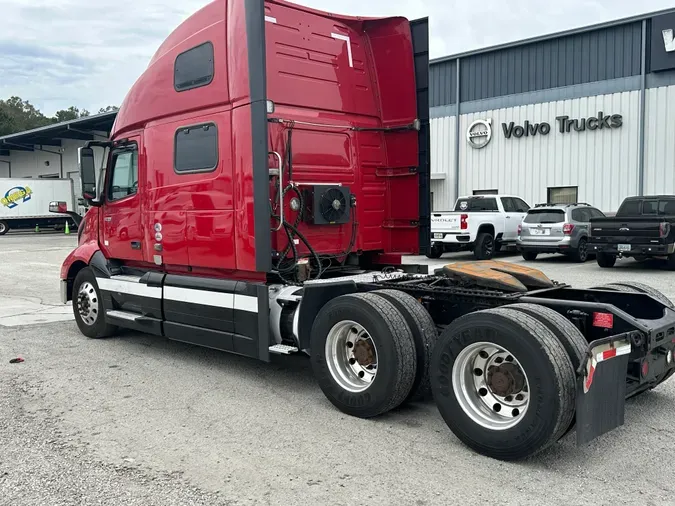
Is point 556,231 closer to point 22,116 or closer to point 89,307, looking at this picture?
point 89,307

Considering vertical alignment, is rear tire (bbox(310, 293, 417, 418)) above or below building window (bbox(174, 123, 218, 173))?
below

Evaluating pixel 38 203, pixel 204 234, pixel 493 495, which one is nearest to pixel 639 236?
pixel 204 234

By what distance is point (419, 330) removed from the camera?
4.91m

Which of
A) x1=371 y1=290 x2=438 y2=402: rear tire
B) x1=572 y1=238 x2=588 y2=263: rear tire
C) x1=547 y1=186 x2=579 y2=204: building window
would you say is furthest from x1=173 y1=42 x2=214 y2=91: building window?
x1=547 y1=186 x2=579 y2=204: building window

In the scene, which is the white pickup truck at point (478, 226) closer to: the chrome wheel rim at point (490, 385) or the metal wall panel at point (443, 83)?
the metal wall panel at point (443, 83)

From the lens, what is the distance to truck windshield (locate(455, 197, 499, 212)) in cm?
1945

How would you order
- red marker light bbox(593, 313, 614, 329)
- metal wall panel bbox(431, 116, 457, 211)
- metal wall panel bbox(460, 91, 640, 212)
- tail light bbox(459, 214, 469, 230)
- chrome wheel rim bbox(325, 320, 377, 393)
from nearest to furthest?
red marker light bbox(593, 313, 614, 329) < chrome wheel rim bbox(325, 320, 377, 393) < tail light bbox(459, 214, 469, 230) < metal wall panel bbox(460, 91, 640, 212) < metal wall panel bbox(431, 116, 457, 211)

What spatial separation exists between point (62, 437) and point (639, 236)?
14148mm

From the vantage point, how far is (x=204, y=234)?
6.47 metres

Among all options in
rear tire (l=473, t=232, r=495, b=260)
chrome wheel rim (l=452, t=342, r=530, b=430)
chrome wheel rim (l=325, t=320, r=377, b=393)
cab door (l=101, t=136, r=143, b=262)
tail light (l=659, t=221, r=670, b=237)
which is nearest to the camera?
chrome wheel rim (l=452, t=342, r=530, b=430)

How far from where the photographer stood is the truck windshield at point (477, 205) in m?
19.5

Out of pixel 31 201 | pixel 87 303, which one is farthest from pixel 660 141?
pixel 31 201

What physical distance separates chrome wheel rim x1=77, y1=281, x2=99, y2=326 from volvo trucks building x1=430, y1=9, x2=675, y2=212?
18551 millimetres

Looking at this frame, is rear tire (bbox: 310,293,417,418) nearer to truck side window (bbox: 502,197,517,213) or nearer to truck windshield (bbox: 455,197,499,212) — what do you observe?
truck windshield (bbox: 455,197,499,212)
